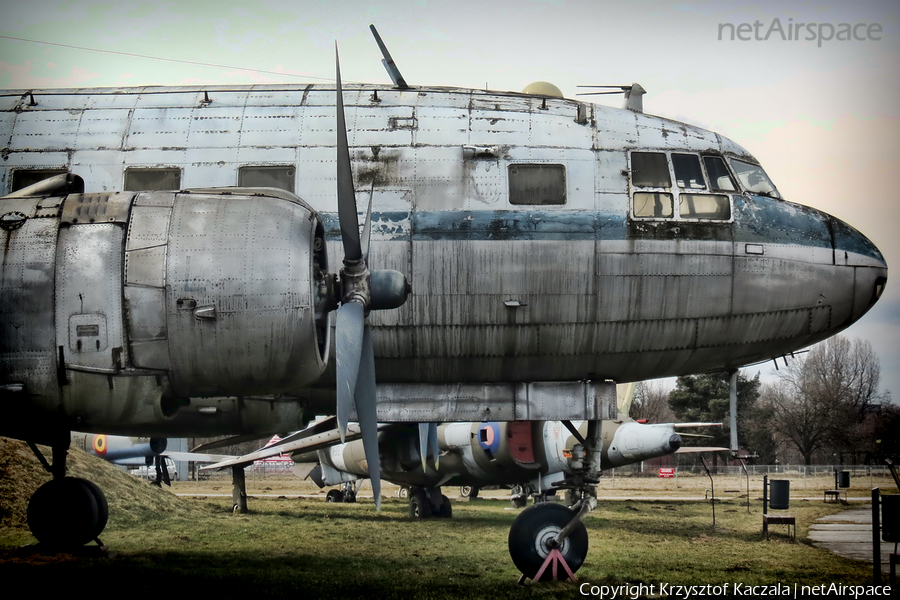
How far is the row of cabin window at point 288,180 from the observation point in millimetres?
10711

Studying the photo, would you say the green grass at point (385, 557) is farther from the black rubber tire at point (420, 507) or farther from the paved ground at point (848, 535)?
the black rubber tire at point (420, 507)

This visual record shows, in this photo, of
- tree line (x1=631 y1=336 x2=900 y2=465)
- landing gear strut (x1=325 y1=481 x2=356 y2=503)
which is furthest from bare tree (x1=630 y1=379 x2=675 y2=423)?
landing gear strut (x1=325 y1=481 x2=356 y2=503)

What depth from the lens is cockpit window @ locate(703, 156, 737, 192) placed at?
1128 centimetres

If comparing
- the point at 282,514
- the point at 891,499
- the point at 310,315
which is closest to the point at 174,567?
the point at 310,315

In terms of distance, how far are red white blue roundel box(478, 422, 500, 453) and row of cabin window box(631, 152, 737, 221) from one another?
14615mm

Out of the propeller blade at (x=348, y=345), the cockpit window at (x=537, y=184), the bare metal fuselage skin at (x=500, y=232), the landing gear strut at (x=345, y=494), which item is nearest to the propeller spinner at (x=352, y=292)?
the propeller blade at (x=348, y=345)

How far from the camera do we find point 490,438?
24.8 m

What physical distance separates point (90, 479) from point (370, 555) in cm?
1149

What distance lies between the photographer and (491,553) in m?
16.2

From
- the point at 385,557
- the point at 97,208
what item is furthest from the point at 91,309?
the point at 385,557

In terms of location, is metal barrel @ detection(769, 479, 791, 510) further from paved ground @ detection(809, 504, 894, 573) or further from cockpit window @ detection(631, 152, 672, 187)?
cockpit window @ detection(631, 152, 672, 187)

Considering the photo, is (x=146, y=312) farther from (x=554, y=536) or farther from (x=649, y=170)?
(x=649, y=170)

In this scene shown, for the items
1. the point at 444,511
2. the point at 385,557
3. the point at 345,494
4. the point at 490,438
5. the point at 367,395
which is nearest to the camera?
the point at 367,395

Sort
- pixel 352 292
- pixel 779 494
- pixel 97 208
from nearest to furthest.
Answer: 1. pixel 97 208
2. pixel 352 292
3. pixel 779 494
